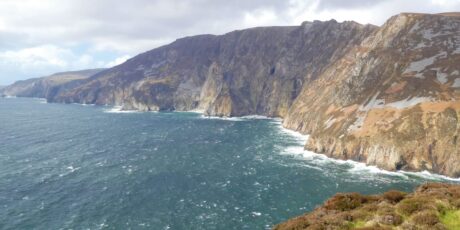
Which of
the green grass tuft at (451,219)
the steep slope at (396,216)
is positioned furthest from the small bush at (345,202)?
the green grass tuft at (451,219)

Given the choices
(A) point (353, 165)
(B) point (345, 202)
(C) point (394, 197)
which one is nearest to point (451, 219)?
(C) point (394, 197)

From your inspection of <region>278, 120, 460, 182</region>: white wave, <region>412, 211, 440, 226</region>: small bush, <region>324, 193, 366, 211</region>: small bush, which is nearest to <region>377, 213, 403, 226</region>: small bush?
<region>412, 211, 440, 226</region>: small bush

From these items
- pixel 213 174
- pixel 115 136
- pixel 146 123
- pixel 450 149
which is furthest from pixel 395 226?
pixel 146 123

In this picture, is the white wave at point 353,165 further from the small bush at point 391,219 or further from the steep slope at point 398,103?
the small bush at point 391,219

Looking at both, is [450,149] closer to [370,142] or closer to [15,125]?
[370,142]

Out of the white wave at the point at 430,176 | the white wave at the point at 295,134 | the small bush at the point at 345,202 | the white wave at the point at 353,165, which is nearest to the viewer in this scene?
the small bush at the point at 345,202

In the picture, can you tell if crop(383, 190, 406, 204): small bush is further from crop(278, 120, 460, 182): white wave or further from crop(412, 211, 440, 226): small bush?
crop(278, 120, 460, 182): white wave
